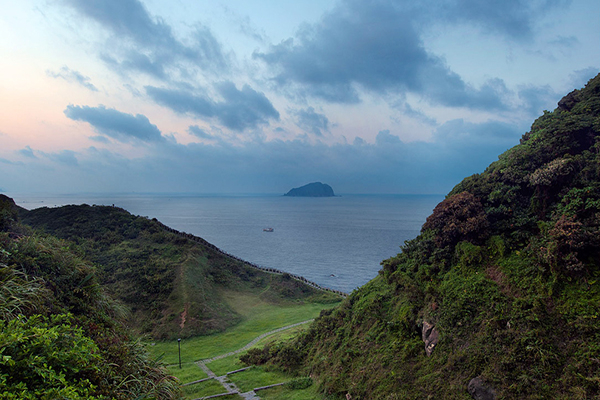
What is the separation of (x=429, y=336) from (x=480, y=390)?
11.8 feet

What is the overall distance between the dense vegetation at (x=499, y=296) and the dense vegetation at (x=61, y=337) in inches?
456

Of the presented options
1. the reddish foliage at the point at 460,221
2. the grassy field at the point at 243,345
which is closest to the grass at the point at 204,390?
the grassy field at the point at 243,345

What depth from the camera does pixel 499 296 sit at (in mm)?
14680

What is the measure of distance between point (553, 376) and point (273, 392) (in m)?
15.0

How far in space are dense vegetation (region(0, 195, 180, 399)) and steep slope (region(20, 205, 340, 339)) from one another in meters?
23.9

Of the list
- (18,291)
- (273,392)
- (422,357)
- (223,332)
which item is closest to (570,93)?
(422,357)

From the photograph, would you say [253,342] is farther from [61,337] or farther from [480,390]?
[61,337]

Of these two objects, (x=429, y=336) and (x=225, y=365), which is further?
(x=225, y=365)

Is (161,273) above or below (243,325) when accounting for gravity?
above

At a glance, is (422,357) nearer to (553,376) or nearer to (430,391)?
(430,391)

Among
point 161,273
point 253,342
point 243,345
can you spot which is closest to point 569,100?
point 253,342

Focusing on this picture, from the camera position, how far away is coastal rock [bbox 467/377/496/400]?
1212cm

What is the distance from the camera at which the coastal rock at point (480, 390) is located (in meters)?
12.1

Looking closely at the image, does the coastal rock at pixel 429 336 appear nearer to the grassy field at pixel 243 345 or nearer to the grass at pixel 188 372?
the grassy field at pixel 243 345
